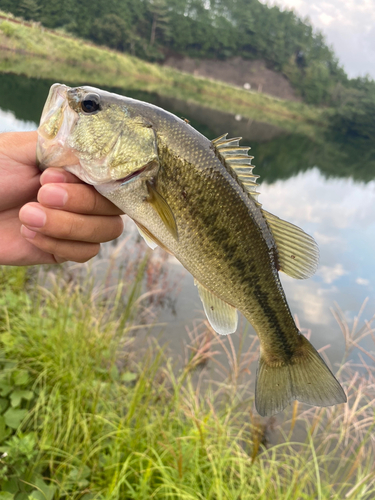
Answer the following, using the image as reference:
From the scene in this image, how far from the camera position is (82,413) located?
123 inches

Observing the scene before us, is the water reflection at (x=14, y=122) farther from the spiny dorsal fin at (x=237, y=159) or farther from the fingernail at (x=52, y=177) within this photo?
the spiny dorsal fin at (x=237, y=159)

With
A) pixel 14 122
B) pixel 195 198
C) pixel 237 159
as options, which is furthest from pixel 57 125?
pixel 14 122

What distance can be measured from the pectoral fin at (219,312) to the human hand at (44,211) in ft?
2.42

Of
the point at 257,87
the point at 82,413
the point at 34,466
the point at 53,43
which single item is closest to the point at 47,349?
the point at 82,413

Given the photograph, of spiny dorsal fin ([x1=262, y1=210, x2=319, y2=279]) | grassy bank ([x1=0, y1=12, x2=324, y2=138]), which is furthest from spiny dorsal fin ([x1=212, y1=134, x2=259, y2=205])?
grassy bank ([x1=0, y1=12, x2=324, y2=138])

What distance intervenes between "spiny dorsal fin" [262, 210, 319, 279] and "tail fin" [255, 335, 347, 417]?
17.6 inches

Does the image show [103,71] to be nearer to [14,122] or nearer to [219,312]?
[14,122]

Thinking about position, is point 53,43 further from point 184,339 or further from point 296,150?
point 184,339

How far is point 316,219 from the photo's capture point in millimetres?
16078

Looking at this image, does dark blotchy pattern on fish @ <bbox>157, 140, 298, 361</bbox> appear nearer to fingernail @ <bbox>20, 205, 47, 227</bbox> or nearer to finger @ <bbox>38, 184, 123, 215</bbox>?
finger @ <bbox>38, 184, 123, 215</bbox>

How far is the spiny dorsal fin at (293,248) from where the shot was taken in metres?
1.85

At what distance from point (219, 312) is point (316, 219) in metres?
15.6

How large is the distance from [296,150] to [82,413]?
117 feet

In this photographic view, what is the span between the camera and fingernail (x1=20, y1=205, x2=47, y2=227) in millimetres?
1781
